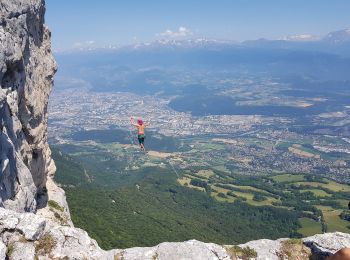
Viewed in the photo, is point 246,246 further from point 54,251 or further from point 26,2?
point 26,2

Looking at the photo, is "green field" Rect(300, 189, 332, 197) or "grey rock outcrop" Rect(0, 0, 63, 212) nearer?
"grey rock outcrop" Rect(0, 0, 63, 212)

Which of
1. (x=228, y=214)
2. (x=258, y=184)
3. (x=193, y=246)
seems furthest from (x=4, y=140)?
(x=258, y=184)

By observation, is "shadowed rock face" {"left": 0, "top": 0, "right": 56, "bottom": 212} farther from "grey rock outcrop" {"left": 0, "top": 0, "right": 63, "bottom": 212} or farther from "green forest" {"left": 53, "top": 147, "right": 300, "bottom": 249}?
"green forest" {"left": 53, "top": 147, "right": 300, "bottom": 249}

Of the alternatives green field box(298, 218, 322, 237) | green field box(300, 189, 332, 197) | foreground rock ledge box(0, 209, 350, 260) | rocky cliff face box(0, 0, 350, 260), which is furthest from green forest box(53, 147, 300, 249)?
foreground rock ledge box(0, 209, 350, 260)

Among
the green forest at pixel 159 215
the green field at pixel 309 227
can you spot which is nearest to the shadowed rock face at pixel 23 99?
the green forest at pixel 159 215

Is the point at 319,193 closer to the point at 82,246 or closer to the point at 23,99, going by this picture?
the point at 23,99

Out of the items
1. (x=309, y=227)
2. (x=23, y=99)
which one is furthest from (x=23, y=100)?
(x=309, y=227)

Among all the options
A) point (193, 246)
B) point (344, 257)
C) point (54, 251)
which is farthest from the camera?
point (193, 246)

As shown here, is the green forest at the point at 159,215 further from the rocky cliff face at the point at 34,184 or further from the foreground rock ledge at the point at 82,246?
the foreground rock ledge at the point at 82,246
